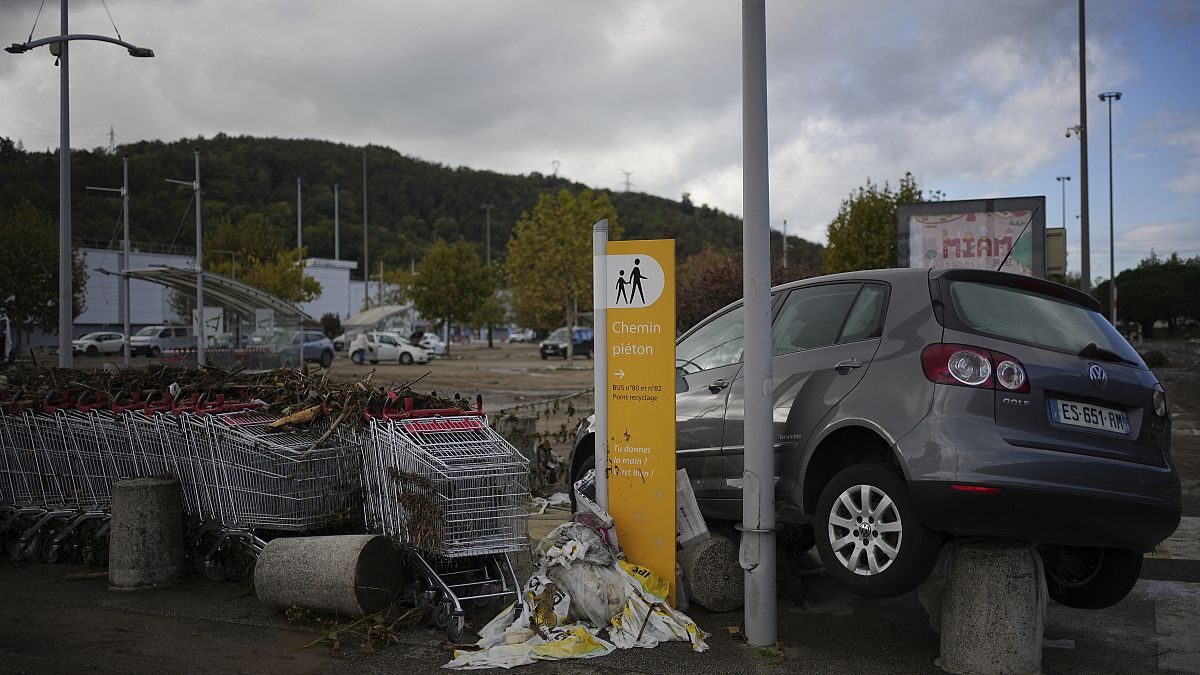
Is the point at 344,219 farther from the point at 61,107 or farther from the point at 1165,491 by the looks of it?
the point at 1165,491

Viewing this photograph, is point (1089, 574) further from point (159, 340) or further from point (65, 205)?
point (159, 340)

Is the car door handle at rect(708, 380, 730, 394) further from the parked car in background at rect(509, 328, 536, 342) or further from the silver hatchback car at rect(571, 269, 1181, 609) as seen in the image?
the parked car in background at rect(509, 328, 536, 342)

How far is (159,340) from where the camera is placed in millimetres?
56531

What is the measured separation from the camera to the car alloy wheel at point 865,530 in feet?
17.3

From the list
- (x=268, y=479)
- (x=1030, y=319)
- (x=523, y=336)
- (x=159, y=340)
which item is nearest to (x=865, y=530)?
(x=1030, y=319)

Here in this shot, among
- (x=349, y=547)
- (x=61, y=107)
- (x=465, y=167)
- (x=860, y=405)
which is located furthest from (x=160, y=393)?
(x=465, y=167)

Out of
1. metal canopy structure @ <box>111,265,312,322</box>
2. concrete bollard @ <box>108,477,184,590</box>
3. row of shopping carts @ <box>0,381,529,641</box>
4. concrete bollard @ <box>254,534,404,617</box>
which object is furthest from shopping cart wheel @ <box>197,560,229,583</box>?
metal canopy structure @ <box>111,265,312,322</box>

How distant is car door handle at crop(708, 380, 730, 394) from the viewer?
6770 millimetres

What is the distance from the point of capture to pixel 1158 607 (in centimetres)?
648

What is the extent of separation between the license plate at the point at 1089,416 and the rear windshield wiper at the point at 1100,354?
30cm

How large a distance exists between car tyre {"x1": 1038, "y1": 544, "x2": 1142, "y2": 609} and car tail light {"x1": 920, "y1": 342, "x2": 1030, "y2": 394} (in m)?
1.26

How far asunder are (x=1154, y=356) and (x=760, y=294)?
43174mm

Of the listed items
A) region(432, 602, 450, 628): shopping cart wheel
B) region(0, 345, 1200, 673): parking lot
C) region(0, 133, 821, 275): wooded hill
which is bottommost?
region(0, 345, 1200, 673): parking lot

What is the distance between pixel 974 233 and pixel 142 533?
17.2 meters
